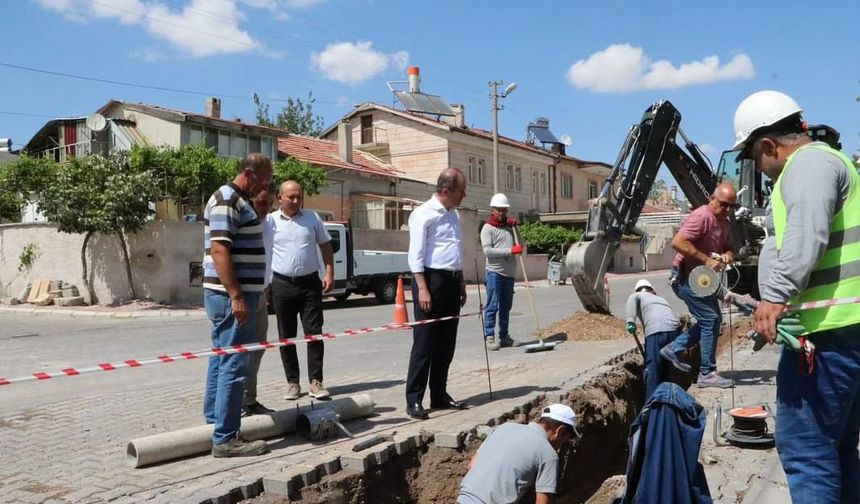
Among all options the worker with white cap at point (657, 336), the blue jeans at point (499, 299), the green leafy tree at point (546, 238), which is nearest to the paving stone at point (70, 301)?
the blue jeans at point (499, 299)

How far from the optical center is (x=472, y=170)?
38.2 meters

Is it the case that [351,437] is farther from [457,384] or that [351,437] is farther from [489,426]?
[457,384]

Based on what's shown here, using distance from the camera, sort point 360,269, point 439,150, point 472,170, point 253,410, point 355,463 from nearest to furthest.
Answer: point 355,463
point 253,410
point 360,269
point 439,150
point 472,170

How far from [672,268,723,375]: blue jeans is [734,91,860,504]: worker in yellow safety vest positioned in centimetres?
403

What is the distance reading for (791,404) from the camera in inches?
122

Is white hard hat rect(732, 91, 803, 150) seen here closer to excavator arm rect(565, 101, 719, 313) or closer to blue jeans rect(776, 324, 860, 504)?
blue jeans rect(776, 324, 860, 504)

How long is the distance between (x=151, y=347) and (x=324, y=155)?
800 inches

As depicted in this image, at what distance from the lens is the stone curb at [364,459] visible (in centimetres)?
413

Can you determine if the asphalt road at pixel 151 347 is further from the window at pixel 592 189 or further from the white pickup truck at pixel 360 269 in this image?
the window at pixel 592 189

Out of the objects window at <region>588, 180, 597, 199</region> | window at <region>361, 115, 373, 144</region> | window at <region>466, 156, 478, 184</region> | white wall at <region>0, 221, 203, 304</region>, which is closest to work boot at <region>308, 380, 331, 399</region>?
white wall at <region>0, 221, 203, 304</region>

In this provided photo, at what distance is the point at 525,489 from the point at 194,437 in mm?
2225

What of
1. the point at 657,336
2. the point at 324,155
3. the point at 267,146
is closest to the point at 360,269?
the point at 267,146

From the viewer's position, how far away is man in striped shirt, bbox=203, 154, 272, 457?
4723 millimetres

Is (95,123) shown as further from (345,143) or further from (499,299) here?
(499,299)
